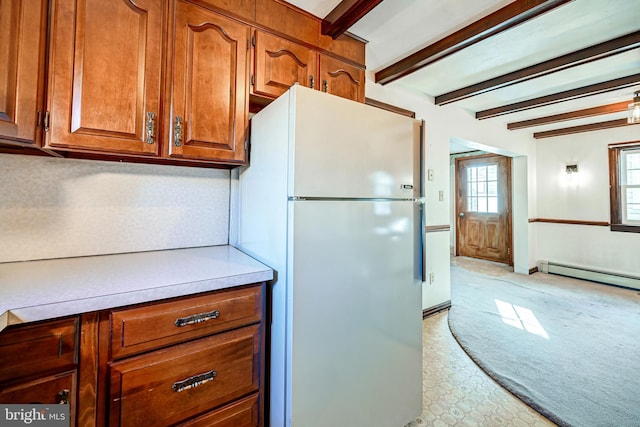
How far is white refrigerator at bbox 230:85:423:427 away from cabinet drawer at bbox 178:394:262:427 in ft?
0.27

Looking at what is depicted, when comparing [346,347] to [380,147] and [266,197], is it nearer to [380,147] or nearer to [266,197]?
[266,197]

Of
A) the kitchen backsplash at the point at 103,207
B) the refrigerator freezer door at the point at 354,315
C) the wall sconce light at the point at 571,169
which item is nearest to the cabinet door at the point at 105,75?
the kitchen backsplash at the point at 103,207

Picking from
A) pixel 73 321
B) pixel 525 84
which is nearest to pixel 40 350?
pixel 73 321

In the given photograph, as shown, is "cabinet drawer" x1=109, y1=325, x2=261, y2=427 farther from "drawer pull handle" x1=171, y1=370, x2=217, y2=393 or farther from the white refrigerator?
the white refrigerator

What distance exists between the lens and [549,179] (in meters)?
4.53

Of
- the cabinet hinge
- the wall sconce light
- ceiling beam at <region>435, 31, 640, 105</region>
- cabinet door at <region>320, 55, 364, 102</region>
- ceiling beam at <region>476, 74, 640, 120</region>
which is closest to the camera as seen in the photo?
the cabinet hinge

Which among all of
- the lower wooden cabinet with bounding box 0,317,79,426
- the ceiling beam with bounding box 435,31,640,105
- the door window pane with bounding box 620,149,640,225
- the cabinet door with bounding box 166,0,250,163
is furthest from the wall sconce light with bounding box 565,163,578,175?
the lower wooden cabinet with bounding box 0,317,79,426

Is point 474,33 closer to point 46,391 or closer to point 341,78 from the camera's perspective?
point 341,78

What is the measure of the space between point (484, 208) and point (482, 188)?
398 mm

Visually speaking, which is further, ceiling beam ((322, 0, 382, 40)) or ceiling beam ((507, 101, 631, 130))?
ceiling beam ((507, 101, 631, 130))

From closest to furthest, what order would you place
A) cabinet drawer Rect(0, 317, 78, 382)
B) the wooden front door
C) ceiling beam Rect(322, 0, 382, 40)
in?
cabinet drawer Rect(0, 317, 78, 382) → ceiling beam Rect(322, 0, 382, 40) → the wooden front door

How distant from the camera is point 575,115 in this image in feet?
11.5

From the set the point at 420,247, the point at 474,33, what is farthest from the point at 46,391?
the point at 474,33

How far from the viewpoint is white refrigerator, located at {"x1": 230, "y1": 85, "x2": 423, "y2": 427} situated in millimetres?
1104
